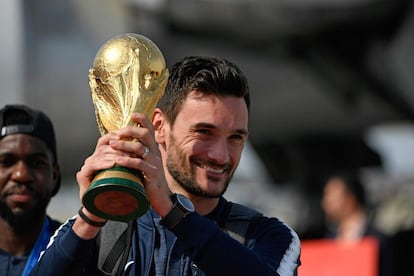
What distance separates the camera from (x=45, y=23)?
23422mm

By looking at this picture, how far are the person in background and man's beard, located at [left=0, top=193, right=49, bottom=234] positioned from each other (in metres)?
4.32

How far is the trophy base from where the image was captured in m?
2.78

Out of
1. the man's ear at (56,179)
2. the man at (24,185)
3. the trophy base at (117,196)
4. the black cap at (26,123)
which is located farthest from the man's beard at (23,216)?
the trophy base at (117,196)

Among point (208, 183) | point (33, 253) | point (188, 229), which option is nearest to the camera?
point (188, 229)

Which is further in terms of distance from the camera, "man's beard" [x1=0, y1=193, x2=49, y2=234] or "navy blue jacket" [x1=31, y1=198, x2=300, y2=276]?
"man's beard" [x1=0, y1=193, x2=49, y2=234]

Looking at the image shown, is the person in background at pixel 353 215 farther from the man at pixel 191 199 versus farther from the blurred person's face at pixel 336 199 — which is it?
the man at pixel 191 199

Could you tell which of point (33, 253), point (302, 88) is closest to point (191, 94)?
point (33, 253)

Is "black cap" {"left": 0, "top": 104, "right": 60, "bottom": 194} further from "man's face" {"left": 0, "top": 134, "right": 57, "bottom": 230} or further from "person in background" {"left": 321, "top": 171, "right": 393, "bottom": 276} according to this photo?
"person in background" {"left": 321, "top": 171, "right": 393, "bottom": 276}

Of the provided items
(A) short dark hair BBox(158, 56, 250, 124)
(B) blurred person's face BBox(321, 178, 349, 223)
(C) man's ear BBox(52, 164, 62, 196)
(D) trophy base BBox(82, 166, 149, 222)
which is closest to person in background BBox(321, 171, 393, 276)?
(B) blurred person's face BBox(321, 178, 349, 223)

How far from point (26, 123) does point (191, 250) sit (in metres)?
1.80

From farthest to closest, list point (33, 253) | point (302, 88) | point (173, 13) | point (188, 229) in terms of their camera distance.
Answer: point (302, 88)
point (173, 13)
point (33, 253)
point (188, 229)

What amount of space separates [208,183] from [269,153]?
65.5ft

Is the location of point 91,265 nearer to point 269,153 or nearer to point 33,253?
point 33,253

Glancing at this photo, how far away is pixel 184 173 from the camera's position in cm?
332
